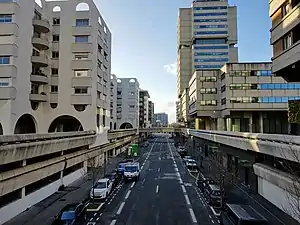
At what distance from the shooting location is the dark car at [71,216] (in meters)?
19.5

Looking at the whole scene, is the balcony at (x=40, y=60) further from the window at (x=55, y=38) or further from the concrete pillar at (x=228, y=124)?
the concrete pillar at (x=228, y=124)

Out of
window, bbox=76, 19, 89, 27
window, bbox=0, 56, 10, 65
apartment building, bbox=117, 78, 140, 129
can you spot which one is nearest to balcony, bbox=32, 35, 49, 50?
window, bbox=0, 56, 10, 65

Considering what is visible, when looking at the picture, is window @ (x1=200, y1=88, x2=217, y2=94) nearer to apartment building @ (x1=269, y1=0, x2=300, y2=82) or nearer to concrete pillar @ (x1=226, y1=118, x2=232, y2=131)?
concrete pillar @ (x1=226, y1=118, x2=232, y2=131)

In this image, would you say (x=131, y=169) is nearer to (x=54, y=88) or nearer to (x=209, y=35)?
(x=54, y=88)

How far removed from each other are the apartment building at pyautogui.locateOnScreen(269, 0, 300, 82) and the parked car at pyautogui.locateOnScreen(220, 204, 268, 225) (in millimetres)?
12087

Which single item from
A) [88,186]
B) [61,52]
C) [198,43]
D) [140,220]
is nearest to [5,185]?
[140,220]

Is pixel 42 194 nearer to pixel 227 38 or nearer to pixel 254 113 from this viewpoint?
pixel 254 113

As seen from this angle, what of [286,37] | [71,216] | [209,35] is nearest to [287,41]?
[286,37]

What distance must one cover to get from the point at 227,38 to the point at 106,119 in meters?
91.6

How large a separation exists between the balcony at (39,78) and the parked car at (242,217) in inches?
1285

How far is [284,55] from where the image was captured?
2486 cm

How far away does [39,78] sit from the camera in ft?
140

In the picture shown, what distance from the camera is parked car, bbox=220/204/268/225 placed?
16664mm

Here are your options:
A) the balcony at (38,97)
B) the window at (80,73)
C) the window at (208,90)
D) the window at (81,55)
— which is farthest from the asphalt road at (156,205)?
the window at (208,90)
